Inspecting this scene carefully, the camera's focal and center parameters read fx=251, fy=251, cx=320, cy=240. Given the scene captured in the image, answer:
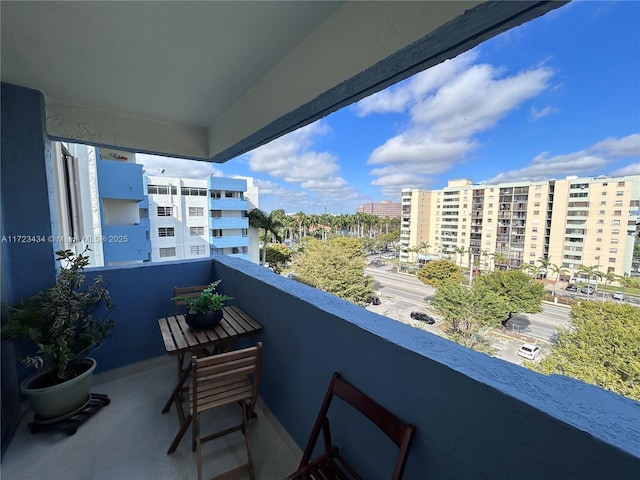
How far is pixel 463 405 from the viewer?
0.74 meters

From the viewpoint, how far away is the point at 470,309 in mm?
11875

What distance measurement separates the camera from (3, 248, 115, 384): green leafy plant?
64.9 inches

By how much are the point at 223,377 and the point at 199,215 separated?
1789 centimetres

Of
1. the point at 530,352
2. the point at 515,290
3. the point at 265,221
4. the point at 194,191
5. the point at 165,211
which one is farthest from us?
the point at 265,221

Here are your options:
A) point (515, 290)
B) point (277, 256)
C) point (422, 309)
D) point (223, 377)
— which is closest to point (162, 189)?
point (277, 256)

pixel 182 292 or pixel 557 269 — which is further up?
pixel 182 292

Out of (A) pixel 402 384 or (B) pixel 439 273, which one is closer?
(A) pixel 402 384

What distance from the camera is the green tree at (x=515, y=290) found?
9820mm

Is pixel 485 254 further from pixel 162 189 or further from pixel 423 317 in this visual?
pixel 162 189

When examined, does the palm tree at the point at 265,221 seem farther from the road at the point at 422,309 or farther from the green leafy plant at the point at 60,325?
the green leafy plant at the point at 60,325

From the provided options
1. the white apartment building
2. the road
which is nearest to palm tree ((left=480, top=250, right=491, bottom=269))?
the road

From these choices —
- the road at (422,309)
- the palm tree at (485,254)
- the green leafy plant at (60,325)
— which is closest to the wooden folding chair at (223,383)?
the green leafy plant at (60,325)

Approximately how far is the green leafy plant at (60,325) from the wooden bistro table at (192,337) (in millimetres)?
571

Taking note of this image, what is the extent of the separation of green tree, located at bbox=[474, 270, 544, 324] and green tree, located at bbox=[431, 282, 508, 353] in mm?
202
